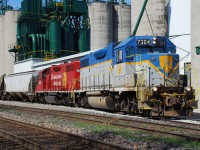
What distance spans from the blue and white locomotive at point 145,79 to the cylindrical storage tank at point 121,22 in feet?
Result: 101

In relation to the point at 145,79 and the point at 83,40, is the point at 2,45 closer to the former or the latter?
the point at 83,40

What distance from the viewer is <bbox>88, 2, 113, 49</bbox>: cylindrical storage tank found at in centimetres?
4650

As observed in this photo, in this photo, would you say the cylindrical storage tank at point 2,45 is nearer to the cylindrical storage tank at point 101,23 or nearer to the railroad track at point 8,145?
the cylindrical storage tank at point 101,23

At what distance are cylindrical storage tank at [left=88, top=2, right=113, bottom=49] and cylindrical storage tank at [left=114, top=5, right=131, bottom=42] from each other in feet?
3.26

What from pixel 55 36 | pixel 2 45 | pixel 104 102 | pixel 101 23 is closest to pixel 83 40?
pixel 55 36

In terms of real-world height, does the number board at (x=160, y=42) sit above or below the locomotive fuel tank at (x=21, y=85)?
above

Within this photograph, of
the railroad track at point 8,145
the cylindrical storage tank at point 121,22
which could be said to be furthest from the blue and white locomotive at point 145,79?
the cylindrical storage tank at point 121,22

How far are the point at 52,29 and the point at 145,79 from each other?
3602 cm

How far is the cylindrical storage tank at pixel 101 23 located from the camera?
46.5 meters

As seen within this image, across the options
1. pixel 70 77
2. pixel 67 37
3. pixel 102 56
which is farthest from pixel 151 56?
pixel 67 37

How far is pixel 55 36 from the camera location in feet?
161

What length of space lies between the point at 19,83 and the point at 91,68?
1772cm

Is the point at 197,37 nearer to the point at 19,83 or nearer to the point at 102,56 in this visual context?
the point at 102,56

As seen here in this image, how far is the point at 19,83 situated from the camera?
1435 inches
